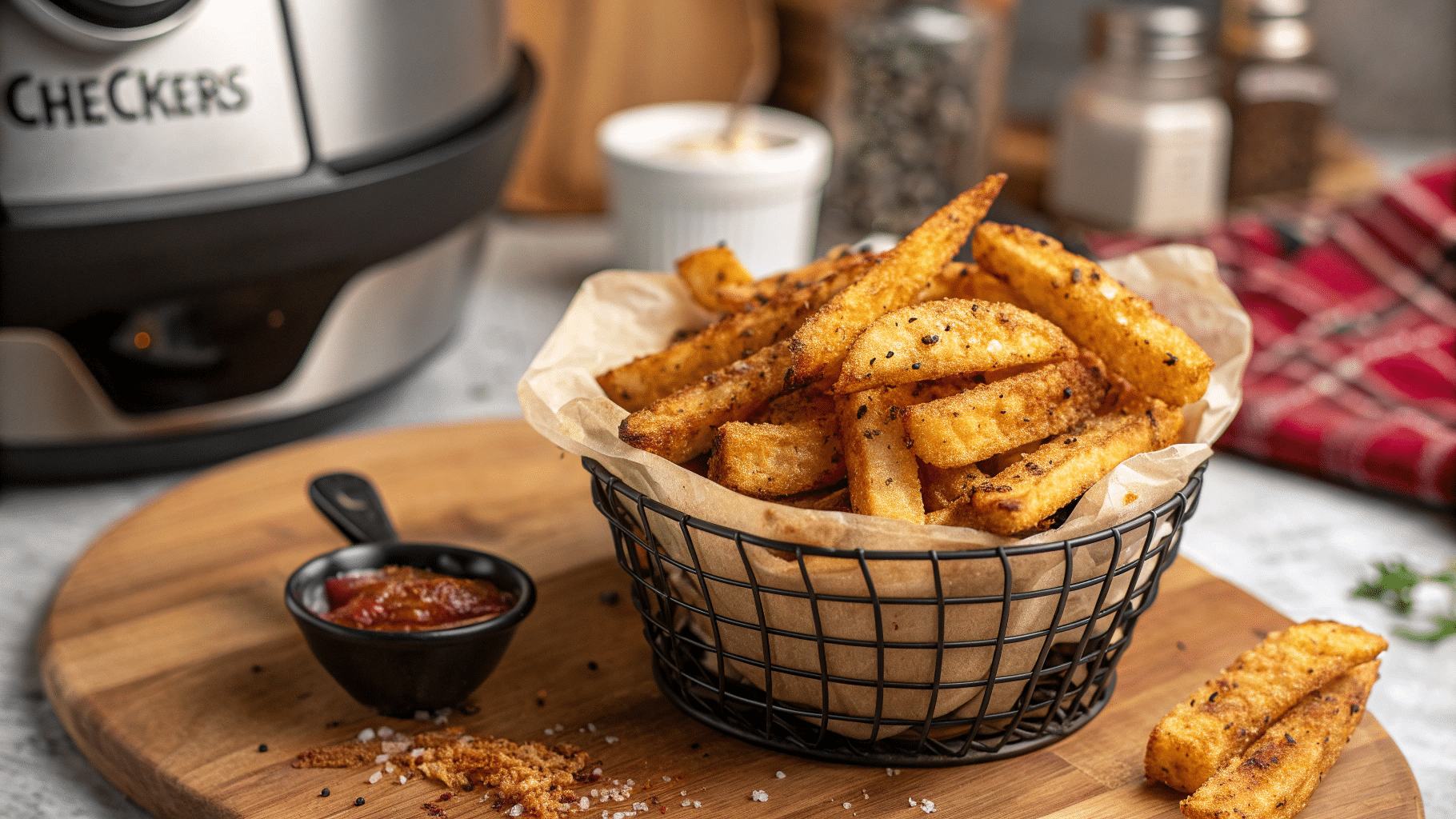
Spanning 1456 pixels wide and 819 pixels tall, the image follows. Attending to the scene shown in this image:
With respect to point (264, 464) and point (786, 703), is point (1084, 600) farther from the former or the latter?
point (264, 464)

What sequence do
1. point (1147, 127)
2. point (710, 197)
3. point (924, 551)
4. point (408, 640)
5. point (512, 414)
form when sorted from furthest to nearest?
point (1147, 127) < point (710, 197) < point (512, 414) < point (408, 640) < point (924, 551)

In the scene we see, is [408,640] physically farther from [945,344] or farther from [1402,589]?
[1402,589]

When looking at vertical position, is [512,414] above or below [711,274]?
below

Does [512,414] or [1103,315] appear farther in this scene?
[512,414]

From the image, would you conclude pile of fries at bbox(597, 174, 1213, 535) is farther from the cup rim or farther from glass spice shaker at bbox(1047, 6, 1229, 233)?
glass spice shaker at bbox(1047, 6, 1229, 233)

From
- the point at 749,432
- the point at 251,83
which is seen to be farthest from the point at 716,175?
the point at 749,432

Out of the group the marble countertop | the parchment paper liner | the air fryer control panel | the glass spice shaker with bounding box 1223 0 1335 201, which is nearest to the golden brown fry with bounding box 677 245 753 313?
the parchment paper liner

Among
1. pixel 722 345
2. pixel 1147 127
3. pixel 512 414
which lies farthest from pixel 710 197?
pixel 722 345

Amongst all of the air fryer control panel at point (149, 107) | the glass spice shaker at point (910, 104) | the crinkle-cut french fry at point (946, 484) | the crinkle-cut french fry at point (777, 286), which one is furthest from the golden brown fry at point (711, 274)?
the glass spice shaker at point (910, 104)
